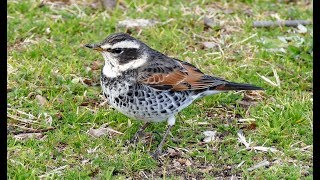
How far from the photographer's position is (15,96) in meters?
8.32

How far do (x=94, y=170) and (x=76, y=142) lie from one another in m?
0.62

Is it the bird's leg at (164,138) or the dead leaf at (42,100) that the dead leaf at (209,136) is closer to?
the bird's leg at (164,138)

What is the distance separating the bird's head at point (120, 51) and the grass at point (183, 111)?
2.85 ft

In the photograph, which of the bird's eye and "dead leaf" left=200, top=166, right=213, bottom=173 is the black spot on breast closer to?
the bird's eye

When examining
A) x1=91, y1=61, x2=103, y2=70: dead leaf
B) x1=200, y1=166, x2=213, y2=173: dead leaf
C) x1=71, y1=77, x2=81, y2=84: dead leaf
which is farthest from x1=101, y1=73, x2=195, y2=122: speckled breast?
x1=91, y1=61, x2=103, y2=70: dead leaf

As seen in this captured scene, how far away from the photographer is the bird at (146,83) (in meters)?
7.23

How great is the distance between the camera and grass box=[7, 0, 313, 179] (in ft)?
23.4

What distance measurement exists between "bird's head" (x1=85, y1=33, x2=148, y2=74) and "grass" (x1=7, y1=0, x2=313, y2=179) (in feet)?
2.85

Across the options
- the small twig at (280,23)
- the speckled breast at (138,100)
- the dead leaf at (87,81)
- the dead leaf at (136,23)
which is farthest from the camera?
the small twig at (280,23)

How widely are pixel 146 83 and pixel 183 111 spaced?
1.19 metres

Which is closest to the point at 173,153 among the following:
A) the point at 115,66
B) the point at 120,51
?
the point at 115,66

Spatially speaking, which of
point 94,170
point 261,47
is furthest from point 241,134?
point 261,47

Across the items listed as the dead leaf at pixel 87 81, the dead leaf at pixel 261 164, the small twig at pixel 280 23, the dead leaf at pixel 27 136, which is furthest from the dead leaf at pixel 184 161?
the small twig at pixel 280 23

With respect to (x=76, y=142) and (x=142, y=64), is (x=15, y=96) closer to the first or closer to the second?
(x=76, y=142)
